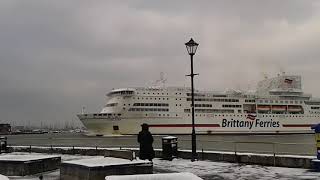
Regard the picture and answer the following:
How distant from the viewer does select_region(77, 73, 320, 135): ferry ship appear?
91.1 meters

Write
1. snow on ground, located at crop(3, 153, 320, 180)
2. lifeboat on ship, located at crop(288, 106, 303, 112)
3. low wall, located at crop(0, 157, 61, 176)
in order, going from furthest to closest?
lifeboat on ship, located at crop(288, 106, 303, 112), low wall, located at crop(0, 157, 61, 176), snow on ground, located at crop(3, 153, 320, 180)

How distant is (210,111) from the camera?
329 feet

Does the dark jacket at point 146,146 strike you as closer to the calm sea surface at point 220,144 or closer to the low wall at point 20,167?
the low wall at point 20,167

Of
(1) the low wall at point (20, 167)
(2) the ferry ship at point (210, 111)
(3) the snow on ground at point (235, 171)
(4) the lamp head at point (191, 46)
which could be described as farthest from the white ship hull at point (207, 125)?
(1) the low wall at point (20, 167)

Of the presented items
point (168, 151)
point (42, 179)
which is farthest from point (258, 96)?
point (42, 179)

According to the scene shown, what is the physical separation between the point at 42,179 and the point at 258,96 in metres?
101

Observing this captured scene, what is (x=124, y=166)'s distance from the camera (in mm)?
11703

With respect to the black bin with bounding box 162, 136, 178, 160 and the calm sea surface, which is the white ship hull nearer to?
the calm sea surface

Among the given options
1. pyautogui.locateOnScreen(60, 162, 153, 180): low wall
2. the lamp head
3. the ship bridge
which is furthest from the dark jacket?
the ship bridge

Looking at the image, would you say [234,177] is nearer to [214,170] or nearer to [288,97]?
[214,170]

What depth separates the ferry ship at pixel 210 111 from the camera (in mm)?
91062

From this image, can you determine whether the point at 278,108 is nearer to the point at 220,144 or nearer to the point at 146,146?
the point at 220,144

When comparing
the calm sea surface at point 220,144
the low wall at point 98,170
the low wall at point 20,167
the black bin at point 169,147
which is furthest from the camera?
the calm sea surface at point 220,144

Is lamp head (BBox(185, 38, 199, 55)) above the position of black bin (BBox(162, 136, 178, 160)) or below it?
above
